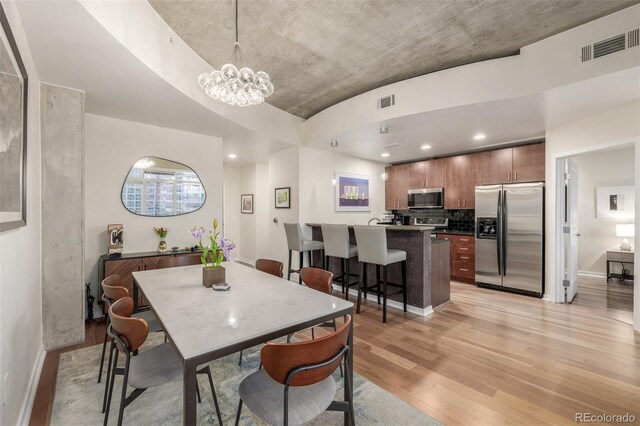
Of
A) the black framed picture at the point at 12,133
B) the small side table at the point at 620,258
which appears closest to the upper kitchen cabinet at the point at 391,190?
the small side table at the point at 620,258

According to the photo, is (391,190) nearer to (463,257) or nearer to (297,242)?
(463,257)

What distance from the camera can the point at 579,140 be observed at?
12.0 ft

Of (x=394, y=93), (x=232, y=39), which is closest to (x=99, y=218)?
(x=232, y=39)

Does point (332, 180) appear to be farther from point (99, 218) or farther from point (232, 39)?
point (99, 218)

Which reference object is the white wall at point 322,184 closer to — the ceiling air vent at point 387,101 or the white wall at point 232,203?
the ceiling air vent at point 387,101

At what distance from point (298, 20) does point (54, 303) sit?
345 cm

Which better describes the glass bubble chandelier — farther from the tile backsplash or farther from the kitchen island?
the tile backsplash

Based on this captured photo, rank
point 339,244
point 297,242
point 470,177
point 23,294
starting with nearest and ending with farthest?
point 23,294 < point 339,244 < point 297,242 < point 470,177

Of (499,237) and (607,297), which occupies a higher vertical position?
(499,237)

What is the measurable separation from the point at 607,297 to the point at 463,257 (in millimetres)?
1960

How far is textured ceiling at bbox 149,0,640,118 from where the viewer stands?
7.61ft

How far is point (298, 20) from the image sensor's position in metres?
2.50

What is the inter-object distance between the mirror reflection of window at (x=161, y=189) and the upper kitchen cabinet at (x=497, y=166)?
15.8 feet

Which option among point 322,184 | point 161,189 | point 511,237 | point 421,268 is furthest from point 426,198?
point 161,189
